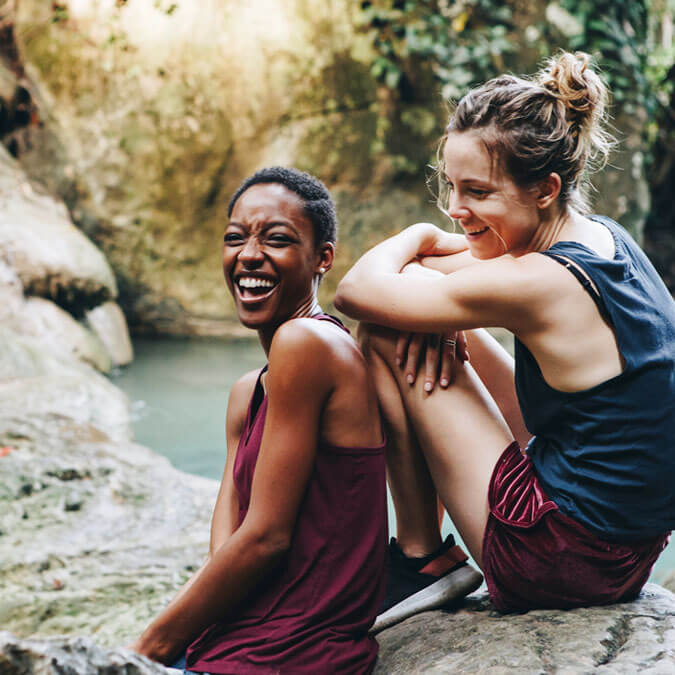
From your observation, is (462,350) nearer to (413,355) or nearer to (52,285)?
(413,355)


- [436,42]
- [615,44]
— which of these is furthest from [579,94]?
[615,44]

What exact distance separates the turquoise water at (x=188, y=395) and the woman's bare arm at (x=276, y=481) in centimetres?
185

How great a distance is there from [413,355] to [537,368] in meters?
0.28

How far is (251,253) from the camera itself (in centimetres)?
A: 158

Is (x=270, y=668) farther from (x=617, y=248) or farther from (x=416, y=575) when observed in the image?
(x=617, y=248)

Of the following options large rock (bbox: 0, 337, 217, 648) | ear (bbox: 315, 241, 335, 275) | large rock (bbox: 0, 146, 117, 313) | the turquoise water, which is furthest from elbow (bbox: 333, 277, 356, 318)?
large rock (bbox: 0, 146, 117, 313)

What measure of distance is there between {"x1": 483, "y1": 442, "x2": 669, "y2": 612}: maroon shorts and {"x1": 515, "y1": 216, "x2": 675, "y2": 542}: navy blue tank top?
0.11 feet

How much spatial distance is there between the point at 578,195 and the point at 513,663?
0.98 metres

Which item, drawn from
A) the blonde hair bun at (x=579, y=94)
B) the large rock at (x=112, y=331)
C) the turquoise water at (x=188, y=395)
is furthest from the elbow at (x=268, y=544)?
the large rock at (x=112, y=331)

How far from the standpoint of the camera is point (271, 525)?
1.45m

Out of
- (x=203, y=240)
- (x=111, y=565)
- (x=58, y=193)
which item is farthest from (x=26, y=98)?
(x=111, y=565)

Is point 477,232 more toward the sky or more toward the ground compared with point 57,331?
more toward the sky

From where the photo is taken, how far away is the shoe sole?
1817mm

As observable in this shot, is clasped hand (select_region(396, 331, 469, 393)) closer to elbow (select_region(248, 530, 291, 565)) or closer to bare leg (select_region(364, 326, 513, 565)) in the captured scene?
bare leg (select_region(364, 326, 513, 565))
